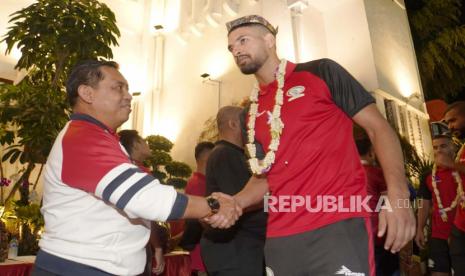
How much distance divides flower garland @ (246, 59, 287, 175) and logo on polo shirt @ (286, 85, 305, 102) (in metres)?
0.04

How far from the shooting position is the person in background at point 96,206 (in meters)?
1.59

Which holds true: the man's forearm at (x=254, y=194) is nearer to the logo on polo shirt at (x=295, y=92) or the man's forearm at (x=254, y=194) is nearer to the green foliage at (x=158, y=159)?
the logo on polo shirt at (x=295, y=92)

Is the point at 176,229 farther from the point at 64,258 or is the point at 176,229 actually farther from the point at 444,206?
the point at 64,258

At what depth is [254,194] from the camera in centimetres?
214

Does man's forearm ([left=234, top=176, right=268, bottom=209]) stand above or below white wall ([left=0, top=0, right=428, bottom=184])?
below

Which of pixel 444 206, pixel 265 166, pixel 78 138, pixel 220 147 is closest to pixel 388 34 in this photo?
pixel 444 206

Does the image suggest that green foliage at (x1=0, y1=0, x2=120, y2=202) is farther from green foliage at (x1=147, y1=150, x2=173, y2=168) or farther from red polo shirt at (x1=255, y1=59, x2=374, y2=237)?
green foliage at (x1=147, y1=150, x2=173, y2=168)

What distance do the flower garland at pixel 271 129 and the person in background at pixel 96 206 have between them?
0.40m

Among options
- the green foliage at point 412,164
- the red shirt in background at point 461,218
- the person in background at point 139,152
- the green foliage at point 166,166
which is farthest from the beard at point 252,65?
the green foliage at point 166,166

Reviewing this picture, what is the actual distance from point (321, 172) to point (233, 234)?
1099mm

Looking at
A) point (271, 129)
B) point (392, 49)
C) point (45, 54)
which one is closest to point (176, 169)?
point (45, 54)

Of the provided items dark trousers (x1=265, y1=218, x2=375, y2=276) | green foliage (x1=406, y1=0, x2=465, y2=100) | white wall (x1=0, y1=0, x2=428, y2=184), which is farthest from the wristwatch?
green foliage (x1=406, y1=0, x2=465, y2=100)

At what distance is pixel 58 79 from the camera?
14.6 ft

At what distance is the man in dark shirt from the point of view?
251 cm
